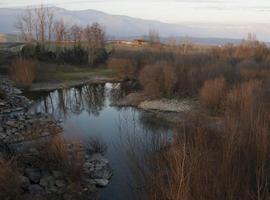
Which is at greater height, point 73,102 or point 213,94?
point 213,94

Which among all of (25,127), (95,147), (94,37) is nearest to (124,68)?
(94,37)

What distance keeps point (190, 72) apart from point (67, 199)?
74.0 feet

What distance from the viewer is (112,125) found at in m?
21.9

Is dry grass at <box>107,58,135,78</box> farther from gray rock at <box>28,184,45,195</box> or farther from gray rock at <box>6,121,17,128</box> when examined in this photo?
gray rock at <box>28,184,45,195</box>

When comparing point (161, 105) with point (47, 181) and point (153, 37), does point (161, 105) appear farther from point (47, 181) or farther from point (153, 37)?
point (153, 37)

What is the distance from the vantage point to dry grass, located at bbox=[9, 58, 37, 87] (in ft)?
119

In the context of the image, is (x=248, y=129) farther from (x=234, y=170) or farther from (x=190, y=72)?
(x=190, y=72)

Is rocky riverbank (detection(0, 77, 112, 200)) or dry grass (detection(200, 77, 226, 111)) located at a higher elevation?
dry grass (detection(200, 77, 226, 111))

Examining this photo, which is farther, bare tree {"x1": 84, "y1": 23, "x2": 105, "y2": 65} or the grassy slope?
bare tree {"x1": 84, "y1": 23, "x2": 105, "y2": 65}

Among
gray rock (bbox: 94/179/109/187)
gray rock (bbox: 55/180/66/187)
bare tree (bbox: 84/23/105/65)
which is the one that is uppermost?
bare tree (bbox: 84/23/105/65)

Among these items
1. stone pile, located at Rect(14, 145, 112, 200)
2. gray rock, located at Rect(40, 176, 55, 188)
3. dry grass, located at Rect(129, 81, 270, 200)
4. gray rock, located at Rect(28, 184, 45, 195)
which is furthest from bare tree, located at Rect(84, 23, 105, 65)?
dry grass, located at Rect(129, 81, 270, 200)

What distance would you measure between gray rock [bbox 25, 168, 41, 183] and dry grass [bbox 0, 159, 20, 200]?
1.58 m

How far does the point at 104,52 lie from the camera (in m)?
56.0

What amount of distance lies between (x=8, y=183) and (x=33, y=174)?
225 centimetres
